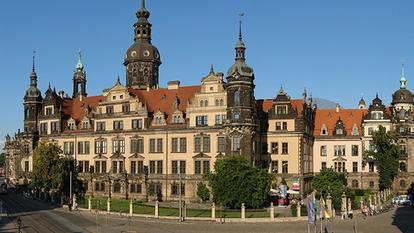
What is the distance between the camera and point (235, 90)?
77.4 metres

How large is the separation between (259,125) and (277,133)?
10.7 ft

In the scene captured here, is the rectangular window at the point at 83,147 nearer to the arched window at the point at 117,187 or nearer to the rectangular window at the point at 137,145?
the arched window at the point at 117,187

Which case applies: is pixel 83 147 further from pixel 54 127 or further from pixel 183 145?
pixel 183 145

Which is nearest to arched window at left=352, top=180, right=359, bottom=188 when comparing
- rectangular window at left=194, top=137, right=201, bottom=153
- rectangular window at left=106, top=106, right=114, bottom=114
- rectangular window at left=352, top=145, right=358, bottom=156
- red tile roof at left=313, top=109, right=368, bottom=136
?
rectangular window at left=352, top=145, right=358, bottom=156

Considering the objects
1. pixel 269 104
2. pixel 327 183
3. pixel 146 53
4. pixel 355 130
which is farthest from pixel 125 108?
pixel 355 130

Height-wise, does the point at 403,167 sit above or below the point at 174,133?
below

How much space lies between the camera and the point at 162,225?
59094mm

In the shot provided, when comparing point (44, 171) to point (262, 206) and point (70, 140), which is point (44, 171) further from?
point (262, 206)

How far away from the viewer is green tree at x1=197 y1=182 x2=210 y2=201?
78625 millimetres

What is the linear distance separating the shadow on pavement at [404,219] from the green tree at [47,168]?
49.3 metres

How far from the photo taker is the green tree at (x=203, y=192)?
7862cm

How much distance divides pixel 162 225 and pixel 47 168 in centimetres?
3256

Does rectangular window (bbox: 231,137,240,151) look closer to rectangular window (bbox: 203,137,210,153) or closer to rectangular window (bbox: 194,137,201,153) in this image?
rectangular window (bbox: 203,137,210,153)

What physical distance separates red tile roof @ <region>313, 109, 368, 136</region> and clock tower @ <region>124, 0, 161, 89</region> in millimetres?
31168
